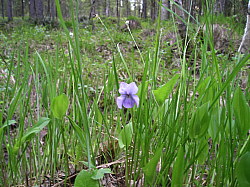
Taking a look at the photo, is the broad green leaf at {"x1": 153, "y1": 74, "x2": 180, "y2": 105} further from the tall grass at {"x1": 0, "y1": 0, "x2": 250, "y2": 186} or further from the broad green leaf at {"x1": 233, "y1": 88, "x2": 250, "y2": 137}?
the broad green leaf at {"x1": 233, "y1": 88, "x2": 250, "y2": 137}

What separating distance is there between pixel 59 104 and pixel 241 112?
485mm

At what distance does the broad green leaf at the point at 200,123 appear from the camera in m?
0.59

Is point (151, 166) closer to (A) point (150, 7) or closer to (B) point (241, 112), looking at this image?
(B) point (241, 112)

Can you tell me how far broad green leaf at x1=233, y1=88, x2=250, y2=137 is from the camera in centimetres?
57

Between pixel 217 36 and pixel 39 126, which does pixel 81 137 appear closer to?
pixel 39 126

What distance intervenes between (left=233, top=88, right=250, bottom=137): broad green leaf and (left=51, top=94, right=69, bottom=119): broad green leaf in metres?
0.45

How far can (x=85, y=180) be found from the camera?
1.92 ft

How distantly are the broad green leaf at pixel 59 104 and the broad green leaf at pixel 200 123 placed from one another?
0.35 m

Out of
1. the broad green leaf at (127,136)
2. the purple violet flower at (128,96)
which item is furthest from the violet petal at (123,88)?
the broad green leaf at (127,136)

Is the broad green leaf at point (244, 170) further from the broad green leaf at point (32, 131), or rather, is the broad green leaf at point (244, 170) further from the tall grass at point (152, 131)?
the broad green leaf at point (32, 131)

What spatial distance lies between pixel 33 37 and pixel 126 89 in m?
5.28

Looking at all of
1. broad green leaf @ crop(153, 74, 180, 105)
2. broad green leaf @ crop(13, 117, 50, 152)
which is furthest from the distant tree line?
broad green leaf @ crop(13, 117, 50, 152)

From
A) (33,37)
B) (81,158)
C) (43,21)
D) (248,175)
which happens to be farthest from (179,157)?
(43,21)

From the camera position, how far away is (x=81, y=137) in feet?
2.22
